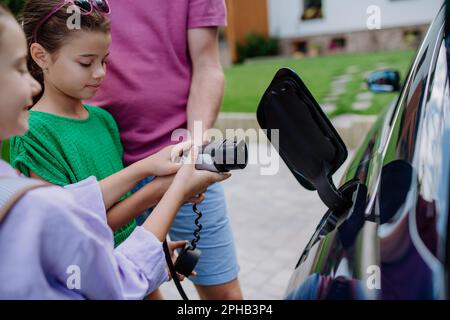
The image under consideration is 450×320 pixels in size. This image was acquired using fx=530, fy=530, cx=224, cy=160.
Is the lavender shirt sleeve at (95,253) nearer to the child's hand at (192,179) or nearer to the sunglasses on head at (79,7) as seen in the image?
the child's hand at (192,179)

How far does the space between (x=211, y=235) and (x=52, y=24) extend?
83 centimetres

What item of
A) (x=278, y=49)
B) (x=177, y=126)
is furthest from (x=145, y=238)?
(x=278, y=49)

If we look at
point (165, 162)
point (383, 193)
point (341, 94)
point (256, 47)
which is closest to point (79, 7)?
point (165, 162)

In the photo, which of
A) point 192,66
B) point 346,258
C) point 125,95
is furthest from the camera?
point 192,66

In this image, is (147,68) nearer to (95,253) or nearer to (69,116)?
(69,116)

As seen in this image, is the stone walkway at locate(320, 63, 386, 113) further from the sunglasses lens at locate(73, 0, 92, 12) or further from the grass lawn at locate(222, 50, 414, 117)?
the sunglasses lens at locate(73, 0, 92, 12)

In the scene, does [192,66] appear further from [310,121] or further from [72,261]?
[72,261]

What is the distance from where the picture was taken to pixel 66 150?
4.53 ft

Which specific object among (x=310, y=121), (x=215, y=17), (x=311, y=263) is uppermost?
(x=215, y=17)

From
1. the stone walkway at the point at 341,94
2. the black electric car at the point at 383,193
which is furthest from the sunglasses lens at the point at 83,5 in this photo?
the stone walkway at the point at 341,94

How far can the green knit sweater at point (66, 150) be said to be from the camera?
1.32 m

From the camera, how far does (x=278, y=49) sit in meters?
17.2

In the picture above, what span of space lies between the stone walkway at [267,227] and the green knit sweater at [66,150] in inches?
62.0
